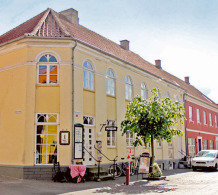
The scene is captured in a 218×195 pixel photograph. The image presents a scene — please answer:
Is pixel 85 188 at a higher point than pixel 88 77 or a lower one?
lower

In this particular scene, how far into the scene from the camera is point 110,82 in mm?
19938

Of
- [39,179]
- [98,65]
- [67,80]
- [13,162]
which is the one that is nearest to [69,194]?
[39,179]

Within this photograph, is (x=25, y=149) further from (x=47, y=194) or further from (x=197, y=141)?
(x=197, y=141)

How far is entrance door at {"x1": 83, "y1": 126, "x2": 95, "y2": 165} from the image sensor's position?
56.1 feet

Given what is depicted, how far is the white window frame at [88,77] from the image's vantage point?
57.9ft

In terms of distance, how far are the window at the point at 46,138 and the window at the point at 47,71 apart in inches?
71.2

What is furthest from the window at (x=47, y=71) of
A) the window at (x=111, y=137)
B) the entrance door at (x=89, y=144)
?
the window at (x=111, y=137)

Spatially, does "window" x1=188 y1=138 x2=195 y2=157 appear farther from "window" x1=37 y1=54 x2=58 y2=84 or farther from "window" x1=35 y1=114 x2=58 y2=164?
"window" x1=37 y1=54 x2=58 y2=84

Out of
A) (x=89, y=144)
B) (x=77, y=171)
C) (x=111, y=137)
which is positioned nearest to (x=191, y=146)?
(x=111, y=137)

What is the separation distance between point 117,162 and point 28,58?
8054 millimetres

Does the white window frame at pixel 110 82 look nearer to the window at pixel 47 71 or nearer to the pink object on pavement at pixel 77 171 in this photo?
the window at pixel 47 71

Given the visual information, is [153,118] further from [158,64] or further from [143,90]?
[158,64]

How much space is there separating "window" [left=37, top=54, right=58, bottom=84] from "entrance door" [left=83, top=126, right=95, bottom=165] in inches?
129

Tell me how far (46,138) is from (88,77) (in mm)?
4304
